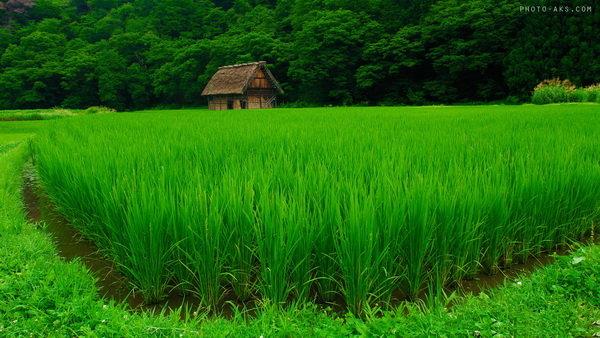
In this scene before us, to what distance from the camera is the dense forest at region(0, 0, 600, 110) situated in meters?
23.1

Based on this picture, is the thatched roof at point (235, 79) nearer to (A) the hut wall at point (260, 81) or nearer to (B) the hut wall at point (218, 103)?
(A) the hut wall at point (260, 81)

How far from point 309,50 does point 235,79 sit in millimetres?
5918

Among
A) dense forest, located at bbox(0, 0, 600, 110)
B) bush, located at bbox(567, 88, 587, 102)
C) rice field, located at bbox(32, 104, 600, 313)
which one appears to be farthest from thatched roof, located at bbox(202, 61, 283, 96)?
rice field, located at bbox(32, 104, 600, 313)

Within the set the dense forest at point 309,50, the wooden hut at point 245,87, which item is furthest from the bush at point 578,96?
the wooden hut at point 245,87

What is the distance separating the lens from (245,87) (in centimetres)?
2880

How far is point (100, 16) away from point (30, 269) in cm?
6108

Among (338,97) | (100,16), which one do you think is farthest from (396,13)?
(100,16)

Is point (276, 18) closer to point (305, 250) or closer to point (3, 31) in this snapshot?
point (3, 31)

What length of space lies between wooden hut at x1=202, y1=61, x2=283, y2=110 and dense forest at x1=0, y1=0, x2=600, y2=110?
2.71 m

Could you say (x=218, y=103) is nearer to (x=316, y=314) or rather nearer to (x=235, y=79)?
(x=235, y=79)

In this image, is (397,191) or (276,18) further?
(276,18)

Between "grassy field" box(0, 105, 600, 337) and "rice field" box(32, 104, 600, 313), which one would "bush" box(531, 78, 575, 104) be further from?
"grassy field" box(0, 105, 600, 337)

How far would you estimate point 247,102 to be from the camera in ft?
98.9

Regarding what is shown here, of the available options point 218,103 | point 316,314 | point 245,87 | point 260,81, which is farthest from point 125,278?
point 218,103
